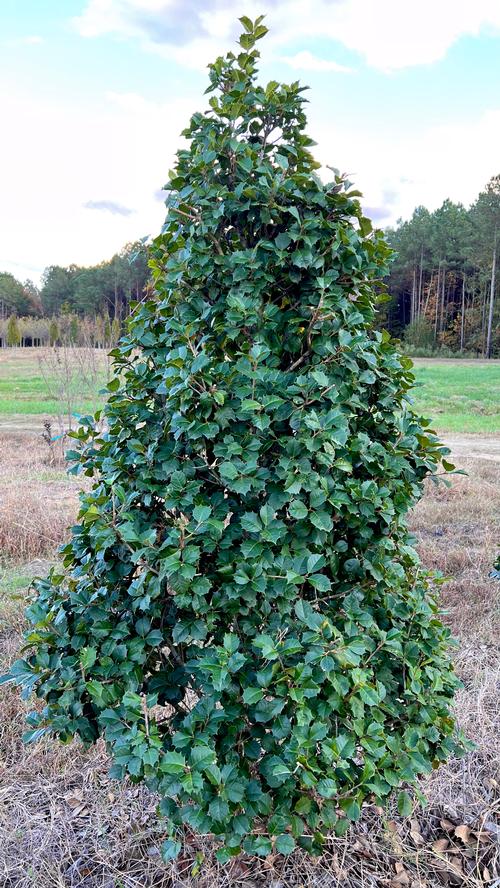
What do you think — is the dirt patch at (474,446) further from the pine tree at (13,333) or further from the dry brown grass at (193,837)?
the pine tree at (13,333)

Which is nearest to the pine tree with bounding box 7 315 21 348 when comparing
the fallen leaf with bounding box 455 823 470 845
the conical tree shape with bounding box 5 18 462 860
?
the conical tree shape with bounding box 5 18 462 860

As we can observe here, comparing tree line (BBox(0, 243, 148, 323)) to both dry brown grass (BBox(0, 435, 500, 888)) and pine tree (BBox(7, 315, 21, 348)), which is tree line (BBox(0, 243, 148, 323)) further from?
dry brown grass (BBox(0, 435, 500, 888))

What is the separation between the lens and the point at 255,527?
1624 mm

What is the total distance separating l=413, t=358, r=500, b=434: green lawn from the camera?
47.2 feet

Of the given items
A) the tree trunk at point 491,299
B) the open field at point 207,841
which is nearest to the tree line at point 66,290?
the tree trunk at point 491,299

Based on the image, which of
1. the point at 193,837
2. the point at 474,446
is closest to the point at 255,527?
the point at 193,837

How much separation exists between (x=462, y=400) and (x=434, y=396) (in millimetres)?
1189

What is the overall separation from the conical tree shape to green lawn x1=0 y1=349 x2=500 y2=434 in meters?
8.10

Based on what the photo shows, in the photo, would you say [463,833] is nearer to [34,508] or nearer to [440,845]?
[440,845]

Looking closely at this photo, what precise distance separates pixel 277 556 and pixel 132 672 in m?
0.55

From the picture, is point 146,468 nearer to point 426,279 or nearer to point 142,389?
point 142,389

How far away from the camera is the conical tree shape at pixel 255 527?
1.62 m

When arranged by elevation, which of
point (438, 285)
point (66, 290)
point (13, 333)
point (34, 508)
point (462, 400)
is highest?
point (66, 290)

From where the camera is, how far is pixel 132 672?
1774 millimetres
